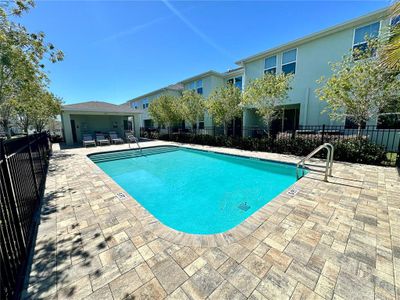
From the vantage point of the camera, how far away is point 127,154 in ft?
39.7

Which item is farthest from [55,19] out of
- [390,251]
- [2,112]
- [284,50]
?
[284,50]

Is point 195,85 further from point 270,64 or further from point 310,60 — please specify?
point 310,60

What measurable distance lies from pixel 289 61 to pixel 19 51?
15371 millimetres

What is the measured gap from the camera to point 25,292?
71.9 inches

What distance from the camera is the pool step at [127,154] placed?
36.0 ft

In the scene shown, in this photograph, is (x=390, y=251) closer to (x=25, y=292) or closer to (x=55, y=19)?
(x=25, y=292)

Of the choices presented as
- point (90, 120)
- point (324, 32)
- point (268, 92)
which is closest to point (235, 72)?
point (324, 32)

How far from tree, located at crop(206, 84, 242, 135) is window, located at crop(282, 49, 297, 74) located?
4349mm

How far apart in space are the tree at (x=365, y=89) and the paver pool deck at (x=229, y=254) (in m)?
5.05

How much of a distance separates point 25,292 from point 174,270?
1594mm

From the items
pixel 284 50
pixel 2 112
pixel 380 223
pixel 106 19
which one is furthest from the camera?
pixel 284 50

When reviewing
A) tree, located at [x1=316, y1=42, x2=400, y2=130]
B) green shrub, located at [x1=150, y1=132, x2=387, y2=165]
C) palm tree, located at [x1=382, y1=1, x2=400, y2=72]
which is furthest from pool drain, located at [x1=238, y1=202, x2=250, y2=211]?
tree, located at [x1=316, y1=42, x2=400, y2=130]

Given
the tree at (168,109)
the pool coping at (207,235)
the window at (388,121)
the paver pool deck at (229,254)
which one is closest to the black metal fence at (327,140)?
the window at (388,121)

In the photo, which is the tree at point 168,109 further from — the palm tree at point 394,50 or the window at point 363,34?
the palm tree at point 394,50
